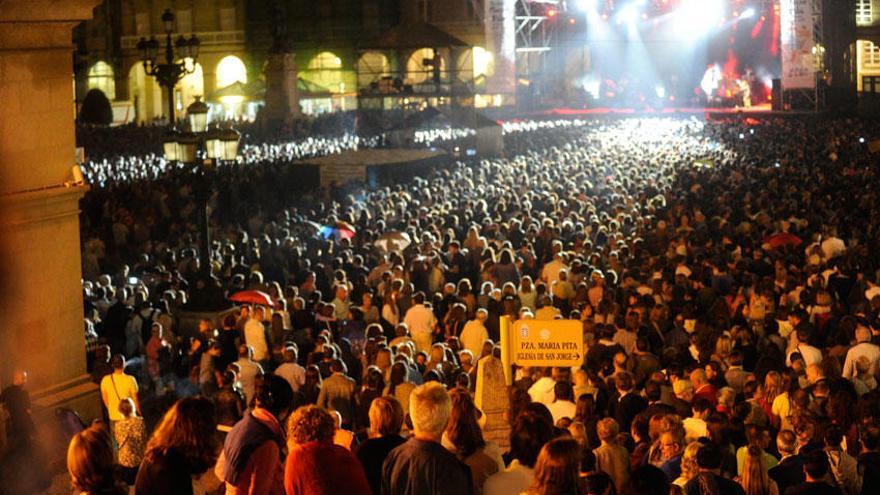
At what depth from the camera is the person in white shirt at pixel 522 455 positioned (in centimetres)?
664

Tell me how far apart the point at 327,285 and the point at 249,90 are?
33230 millimetres

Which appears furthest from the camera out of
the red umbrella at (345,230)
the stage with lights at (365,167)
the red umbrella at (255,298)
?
the stage with lights at (365,167)

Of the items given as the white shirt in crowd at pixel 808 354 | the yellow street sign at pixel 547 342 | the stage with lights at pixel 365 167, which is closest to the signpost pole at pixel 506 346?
the yellow street sign at pixel 547 342

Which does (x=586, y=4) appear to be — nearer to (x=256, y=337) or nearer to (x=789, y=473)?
(x=256, y=337)

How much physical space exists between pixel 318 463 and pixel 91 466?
1.09 metres

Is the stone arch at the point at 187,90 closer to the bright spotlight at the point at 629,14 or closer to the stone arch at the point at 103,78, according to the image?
the stone arch at the point at 103,78

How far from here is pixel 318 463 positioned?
6.69 meters

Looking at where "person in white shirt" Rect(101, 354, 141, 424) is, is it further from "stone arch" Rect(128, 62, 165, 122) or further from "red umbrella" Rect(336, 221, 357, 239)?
"stone arch" Rect(128, 62, 165, 122)

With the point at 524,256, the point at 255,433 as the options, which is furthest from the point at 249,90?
the point at 255,433

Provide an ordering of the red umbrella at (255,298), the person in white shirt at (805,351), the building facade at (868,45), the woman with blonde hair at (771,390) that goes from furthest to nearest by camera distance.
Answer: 1. the building facade at (868,45)
2. the red umbrella at (255,298)
3. the person in white shirt at (805,351)
4. the woman with blonde hair at (771,390)

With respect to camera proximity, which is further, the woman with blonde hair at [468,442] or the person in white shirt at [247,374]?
the person in white shirt at [247,374]

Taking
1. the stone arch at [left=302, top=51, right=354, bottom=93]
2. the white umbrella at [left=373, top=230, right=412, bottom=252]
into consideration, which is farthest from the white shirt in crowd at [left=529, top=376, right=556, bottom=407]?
the stone arch at [left=302, top=51, right=354, bottom=93]

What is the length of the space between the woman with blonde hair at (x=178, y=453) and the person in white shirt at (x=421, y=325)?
793 centimetres

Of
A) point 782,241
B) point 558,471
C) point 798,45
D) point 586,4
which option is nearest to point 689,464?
point 558,471
